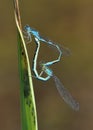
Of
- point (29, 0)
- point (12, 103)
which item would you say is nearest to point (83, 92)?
point (12, 103)

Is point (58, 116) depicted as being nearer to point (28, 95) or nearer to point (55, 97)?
point (55, 97)

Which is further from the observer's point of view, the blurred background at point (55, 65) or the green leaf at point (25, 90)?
the blurred background at point (55, 65)

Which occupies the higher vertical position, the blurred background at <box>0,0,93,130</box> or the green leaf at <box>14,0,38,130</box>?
the blurred background at <box>0,0,93,130</box>

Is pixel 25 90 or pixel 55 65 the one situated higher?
pixel 55 65

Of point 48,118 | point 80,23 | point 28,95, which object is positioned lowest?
point 28,95

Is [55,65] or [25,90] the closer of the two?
[25,90]

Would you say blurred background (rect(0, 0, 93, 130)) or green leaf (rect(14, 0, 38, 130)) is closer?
green leaf (rect(14, 0, 38, 130))

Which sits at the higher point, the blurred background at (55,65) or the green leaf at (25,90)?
the blurred background at (55,65)

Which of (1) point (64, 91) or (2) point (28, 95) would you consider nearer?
(2) point (28, 95)
